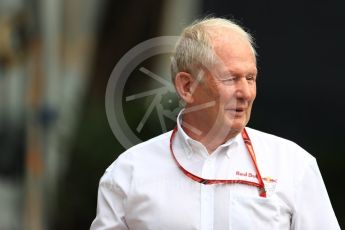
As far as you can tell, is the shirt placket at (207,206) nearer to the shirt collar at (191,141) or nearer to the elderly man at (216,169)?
the elderly man at (216,169)

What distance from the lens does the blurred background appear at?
361 inches

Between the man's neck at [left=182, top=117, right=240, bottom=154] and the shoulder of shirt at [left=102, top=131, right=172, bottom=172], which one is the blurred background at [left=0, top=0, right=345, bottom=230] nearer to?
the shoulder of shirt at [left=102, top=131, right=172, bottom=172]

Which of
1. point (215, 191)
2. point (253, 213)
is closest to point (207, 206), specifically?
point (215, 191)

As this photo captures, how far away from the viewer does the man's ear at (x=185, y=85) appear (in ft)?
14.9

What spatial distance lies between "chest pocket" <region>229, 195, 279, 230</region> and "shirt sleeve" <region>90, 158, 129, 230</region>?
0.47 m

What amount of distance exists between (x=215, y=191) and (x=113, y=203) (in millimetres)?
437

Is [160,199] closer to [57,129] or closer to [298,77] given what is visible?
[57,129]

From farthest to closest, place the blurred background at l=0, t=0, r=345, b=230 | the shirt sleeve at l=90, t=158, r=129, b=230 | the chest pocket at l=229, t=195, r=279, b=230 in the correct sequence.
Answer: the blurred background at l=0, t=0, r=345, b=230 → the shirt sleeve at l=90, t=158, r=129, b=230 → the chest pocket at l=229, t=195, r=279, b=230

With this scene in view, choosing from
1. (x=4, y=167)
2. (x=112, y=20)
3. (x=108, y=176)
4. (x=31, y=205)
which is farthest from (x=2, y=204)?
(x=108, y=176)

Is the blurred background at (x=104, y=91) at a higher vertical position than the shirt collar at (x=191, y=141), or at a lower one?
lower

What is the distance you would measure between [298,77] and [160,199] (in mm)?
6749

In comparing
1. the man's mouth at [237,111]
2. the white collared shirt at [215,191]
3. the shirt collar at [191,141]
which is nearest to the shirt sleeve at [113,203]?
the white collared shirt at [215,191]

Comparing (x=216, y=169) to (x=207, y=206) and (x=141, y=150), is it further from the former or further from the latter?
(x=141, y=150)

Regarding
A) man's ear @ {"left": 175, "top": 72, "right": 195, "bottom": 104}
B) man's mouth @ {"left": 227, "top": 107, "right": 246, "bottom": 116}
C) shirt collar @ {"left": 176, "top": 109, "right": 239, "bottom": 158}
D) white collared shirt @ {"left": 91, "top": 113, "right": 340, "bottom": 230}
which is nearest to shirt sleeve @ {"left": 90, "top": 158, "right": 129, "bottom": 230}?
white collared shirt @ {"left": 91, "top": 113, "right": 340, "bottom": 230}
